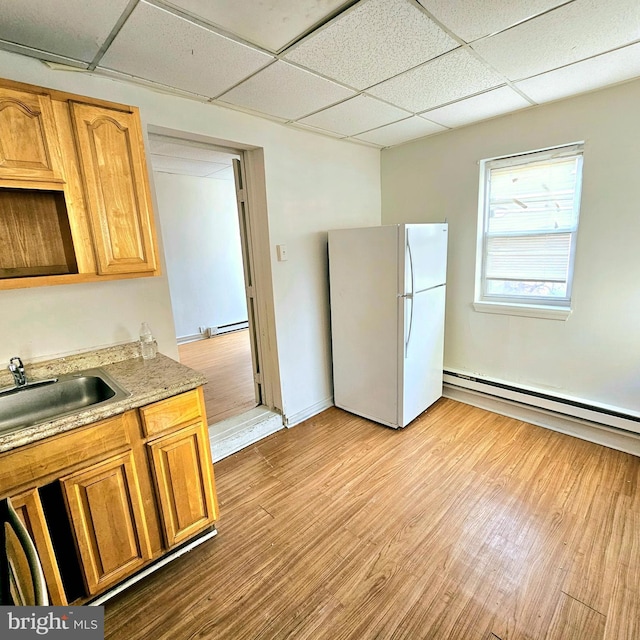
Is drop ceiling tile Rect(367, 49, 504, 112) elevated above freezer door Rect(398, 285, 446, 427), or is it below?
A: above

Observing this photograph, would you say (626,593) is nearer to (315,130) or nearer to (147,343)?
(147,343)

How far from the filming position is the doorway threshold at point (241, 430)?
2.60 metres

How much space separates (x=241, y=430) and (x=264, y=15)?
249cm

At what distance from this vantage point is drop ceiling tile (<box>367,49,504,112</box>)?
5.93 feet

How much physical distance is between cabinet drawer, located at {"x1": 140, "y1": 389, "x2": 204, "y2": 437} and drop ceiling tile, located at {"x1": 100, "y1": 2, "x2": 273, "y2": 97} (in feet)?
5.03

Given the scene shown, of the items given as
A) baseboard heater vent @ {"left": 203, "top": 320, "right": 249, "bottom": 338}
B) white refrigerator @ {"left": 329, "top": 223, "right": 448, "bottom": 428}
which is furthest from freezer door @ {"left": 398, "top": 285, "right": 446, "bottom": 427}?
baseboard heater vent @ {"left": 203, "top": 320, "right": 249, "bottom": 338}

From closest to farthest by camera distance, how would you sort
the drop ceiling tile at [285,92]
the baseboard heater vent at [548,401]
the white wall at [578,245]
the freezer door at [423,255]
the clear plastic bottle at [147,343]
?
the drop ceiling tile at [285,92]
the clear plastic bottle at [147,343]
the white wall at [578,245]
the baseboard heater vent at [548,401]
the freezer door at [423,255]

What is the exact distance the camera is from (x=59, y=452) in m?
1.32

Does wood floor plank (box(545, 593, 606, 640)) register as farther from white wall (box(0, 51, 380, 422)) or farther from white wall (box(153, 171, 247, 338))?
white wall (box(153, 171, 247, 338))

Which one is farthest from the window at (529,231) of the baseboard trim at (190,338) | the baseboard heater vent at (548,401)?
the baseboard trim at (190,338)

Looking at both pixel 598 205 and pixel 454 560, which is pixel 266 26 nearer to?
pixel 598 205

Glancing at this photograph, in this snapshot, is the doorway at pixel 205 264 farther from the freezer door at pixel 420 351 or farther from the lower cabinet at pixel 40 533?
the lower cabinet at pixel 40 533

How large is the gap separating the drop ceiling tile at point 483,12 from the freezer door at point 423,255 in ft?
3.74

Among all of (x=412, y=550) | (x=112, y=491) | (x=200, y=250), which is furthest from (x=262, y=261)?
(x=200, y=250)
